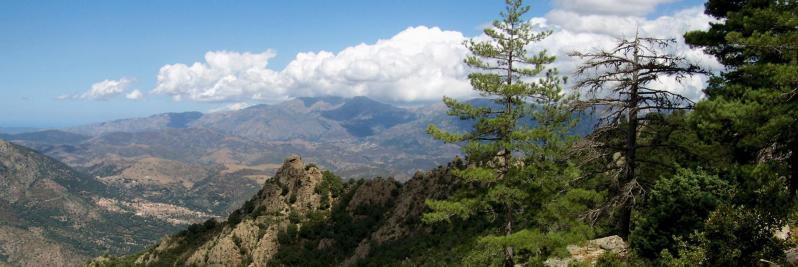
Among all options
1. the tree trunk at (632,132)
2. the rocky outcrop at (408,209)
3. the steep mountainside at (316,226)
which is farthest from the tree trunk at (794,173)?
the rocky outcrop at (408,209)

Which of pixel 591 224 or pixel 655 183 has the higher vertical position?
pixel 655 183

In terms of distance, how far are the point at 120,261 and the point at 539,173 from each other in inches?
4899

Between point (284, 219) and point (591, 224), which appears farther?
point (284, 219)

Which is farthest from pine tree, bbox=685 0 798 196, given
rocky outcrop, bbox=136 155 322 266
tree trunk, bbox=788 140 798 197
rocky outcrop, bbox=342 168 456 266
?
rocky outcrop, bbox=136 155 322 266

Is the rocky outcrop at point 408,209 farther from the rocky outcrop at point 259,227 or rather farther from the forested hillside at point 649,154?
the forested hillside at point 649,154

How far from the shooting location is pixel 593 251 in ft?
92.1

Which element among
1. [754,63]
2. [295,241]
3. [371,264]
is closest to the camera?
[754,63]

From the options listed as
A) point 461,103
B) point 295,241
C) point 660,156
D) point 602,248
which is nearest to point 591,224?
point 602,248

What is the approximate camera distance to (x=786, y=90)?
19.8 metres

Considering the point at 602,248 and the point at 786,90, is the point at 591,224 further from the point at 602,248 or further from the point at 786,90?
the point at 786,90

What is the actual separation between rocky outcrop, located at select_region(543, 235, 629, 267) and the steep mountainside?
48579 millimetres

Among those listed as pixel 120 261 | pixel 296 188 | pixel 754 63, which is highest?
pixel 754 63

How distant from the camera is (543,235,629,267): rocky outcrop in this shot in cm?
2616

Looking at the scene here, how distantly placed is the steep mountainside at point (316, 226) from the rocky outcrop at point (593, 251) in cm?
4858
